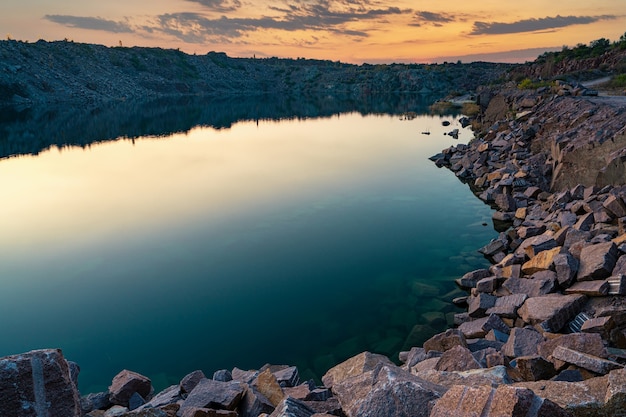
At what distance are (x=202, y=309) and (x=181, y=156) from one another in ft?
88.8

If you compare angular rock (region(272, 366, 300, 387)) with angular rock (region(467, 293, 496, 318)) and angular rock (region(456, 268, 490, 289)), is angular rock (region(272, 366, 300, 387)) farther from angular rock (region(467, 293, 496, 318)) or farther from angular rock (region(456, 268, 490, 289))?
angular rock (region(456, 268, 490, 289))

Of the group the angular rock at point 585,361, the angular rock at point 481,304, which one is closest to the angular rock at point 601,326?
the angular rock at point 585,361

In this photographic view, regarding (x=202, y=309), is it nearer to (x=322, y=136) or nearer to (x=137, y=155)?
(x=137, y=155)

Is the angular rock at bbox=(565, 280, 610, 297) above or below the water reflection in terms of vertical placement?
below

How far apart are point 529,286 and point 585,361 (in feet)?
15.1

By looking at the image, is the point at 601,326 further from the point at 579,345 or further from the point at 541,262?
the point at 541,262

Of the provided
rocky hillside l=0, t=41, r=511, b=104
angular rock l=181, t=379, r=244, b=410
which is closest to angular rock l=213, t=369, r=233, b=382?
angular rock l=181, t=379, r=244, b=410

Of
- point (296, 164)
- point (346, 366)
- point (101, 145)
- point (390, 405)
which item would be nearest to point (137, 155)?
point (101, 145)

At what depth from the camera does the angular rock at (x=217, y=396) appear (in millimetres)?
5953

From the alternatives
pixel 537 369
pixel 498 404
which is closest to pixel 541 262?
pixel 537 369

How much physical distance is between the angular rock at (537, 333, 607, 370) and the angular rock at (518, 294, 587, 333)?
1549 millimetres

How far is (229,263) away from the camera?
47.7 ft

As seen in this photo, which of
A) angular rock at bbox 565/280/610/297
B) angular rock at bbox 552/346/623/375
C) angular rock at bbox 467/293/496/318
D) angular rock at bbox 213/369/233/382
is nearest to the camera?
angular rock at bbox 552/346/623/375

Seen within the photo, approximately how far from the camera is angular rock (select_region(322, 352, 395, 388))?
6883 mm
